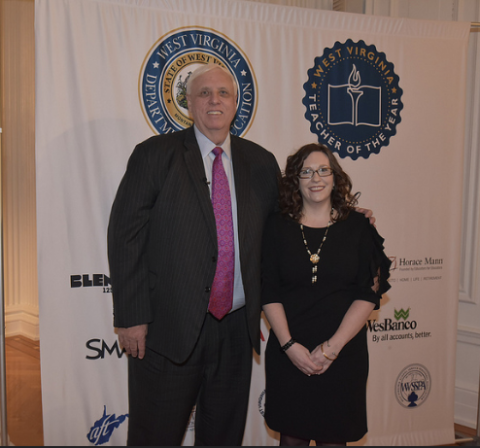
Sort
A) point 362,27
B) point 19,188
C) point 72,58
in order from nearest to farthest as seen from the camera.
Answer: point 72,58 → point 362,27 → point 19,188

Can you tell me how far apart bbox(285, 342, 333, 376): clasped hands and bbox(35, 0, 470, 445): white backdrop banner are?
872mm

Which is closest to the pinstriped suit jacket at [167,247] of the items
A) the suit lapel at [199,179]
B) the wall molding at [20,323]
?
the suit lapel at [199,179]

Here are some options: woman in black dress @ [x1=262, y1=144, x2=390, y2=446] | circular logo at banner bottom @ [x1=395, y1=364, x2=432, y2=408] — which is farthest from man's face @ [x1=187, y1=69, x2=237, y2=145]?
circular logo at banner bottom @ [x1=395, y1=364, x2=432, y2=408]

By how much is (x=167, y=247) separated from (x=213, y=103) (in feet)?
2.08

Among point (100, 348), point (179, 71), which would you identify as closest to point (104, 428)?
point (100, 348)

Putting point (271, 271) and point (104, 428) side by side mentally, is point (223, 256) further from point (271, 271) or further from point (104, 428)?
point (104, 428)

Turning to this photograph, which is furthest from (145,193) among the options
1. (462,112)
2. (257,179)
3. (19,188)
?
(19,188)

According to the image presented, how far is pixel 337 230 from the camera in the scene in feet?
6.26

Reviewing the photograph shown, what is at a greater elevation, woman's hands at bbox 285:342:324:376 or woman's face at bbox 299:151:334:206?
woman's face at bbox 299:151:334:206

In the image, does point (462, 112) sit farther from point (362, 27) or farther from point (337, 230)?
point (337, 230)

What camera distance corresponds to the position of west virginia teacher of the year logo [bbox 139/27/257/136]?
2408mm

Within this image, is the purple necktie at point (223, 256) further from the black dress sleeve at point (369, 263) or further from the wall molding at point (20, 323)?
the wall molding at point (20, 323)

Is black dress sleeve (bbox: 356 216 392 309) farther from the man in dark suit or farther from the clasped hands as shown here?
the man in dark suit

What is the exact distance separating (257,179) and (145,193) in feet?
1.72
